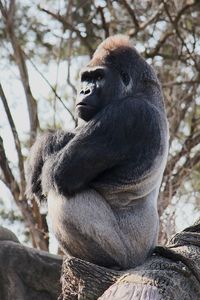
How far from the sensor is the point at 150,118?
5.36 m

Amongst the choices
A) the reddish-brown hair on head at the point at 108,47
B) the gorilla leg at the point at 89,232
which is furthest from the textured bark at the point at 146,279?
the reddish-brown hair on head at the point at 108,47

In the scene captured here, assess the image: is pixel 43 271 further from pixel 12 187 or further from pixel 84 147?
pixel 12 187

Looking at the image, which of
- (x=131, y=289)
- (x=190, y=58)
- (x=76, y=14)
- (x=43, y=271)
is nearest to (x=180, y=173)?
(x=190, y=58)

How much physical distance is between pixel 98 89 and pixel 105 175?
1.92 feet

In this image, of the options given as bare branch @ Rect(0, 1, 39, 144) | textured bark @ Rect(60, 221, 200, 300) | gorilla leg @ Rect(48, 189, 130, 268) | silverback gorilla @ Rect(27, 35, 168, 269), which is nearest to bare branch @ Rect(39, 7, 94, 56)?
bare branch @ Rect(0, 1, 39, 144)

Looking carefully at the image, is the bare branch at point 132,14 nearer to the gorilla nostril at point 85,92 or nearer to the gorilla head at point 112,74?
the gorilla head at point 112,74

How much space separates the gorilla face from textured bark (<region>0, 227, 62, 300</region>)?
1.75 metres

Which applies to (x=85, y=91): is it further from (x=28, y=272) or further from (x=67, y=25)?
(x=67, y=25)

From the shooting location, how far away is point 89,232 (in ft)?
16.8

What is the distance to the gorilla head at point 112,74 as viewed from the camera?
5.56 metres

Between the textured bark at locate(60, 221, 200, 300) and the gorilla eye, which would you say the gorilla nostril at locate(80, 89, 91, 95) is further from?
the textured bark at locate(60, 221, 200, 300)

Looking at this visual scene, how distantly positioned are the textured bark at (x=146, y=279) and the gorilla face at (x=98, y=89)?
109 cm

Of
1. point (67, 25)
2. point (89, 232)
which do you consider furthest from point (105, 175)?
point (67, 25)

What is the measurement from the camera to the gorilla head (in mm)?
5559
